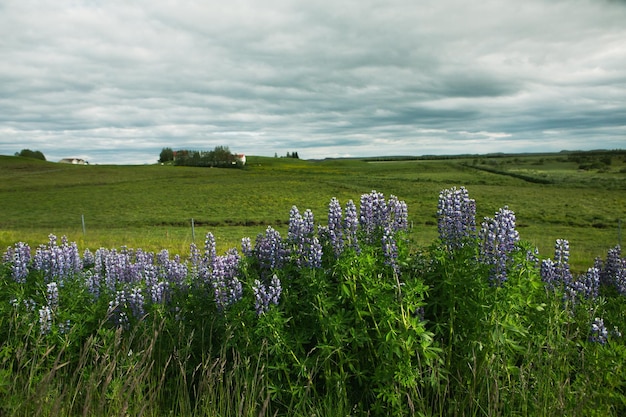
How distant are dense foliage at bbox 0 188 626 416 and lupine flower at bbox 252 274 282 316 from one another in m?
0.03

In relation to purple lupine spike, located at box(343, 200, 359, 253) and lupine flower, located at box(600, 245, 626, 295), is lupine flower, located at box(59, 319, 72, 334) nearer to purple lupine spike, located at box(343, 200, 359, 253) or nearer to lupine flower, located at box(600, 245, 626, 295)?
purple lupine spike, located at box(343, 200, 359, 253)

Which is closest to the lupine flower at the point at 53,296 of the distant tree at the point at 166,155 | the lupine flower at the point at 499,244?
the lupine flower at the point at 499,244

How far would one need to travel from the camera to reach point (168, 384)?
5.66 metres

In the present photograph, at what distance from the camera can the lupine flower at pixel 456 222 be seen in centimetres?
535

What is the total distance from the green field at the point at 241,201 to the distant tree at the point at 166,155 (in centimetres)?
4194

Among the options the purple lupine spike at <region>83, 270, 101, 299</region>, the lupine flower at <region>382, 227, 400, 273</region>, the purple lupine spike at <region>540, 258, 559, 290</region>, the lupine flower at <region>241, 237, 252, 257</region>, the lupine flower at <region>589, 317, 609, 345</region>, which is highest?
the lupine flower at <region>382, 227, 400, 273</region>

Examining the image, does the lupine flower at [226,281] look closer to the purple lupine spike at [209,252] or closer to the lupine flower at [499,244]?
the purple lupine spike at [209,252]

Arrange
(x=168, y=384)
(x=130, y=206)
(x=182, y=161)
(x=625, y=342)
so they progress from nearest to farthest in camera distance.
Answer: (x=168, y=384), (x=625, y=342), (x=130, y=206), (x=182, y=161)

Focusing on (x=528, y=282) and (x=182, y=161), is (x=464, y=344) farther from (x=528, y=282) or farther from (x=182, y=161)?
(x=182, y=161)

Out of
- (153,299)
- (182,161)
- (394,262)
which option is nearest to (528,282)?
(394,262)

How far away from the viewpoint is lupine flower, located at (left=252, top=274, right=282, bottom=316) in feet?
16.5

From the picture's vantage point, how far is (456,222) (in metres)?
5.38

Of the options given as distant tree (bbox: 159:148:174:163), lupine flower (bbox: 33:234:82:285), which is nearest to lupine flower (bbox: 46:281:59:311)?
lupine flower (bbox: 33:234:82:285)

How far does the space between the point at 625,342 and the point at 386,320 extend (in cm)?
354
